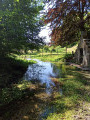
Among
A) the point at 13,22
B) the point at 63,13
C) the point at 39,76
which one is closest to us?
the point at 13,22

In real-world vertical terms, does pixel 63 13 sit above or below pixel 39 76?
above

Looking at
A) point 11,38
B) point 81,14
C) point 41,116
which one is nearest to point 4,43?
point 11,38

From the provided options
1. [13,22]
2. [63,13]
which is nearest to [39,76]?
[13,22]

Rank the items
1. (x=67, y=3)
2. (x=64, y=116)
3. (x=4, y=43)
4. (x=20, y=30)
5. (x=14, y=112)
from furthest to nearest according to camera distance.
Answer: (x=67, y=3) < (x=20, y=30) < (x=4, y=43) < (x=14, y=112) < (x=64, y=116)

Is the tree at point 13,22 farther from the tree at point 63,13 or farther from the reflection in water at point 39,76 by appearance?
the tree at point 63,13

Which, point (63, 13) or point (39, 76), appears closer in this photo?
point (39, 76)

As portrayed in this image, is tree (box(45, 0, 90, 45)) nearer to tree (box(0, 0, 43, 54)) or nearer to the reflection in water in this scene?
tree (box(0, 0, 43, 54))

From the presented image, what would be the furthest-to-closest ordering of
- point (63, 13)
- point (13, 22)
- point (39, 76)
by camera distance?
point (63, 13) < point (39, 76) < point (13, 22)

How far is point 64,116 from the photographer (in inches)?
112

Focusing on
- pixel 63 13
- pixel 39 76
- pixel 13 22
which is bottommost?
pixel 39 76

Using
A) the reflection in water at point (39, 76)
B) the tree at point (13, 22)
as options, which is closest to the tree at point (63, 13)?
the tree at point (13, 22)

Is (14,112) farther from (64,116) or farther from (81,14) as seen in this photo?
(81,14)

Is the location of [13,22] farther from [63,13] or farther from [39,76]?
[63,13]

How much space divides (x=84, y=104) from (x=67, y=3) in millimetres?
8091
